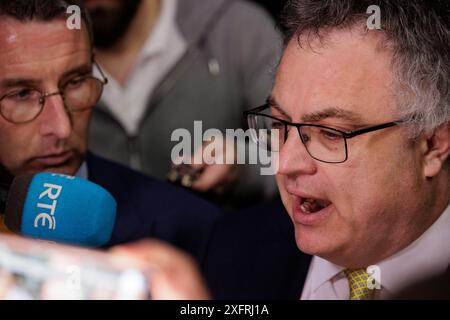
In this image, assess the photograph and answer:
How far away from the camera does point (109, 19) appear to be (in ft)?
5.60

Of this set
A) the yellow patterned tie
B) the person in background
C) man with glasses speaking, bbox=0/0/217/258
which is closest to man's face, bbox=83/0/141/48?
the person in background

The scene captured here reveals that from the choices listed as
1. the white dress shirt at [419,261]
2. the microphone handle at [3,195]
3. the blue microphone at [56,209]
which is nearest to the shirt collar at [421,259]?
the white dress shirt at [419,261]

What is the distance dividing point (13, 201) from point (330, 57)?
46cm

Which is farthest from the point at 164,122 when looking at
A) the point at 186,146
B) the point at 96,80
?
the point at 96,80

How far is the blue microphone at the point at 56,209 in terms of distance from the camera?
1.09 metres

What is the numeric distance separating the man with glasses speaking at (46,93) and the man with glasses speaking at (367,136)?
27 cm

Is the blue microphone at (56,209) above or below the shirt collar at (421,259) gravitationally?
above

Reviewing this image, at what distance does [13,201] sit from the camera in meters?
1.11

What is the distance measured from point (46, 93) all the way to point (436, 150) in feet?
1.85

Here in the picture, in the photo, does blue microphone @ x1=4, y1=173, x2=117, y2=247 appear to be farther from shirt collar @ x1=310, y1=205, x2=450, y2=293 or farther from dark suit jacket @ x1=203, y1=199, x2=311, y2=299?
shirt collar @ x1=310, y1=205, x2=450, y2=293

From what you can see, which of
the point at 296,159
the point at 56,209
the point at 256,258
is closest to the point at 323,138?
the point at 296,159

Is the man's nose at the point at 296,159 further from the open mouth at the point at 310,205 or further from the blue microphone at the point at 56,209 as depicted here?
the blue microphone at the point at 56,209

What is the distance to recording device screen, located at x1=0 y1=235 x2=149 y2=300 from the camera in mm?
1011

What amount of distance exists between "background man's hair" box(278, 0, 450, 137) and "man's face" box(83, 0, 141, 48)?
609 mm
